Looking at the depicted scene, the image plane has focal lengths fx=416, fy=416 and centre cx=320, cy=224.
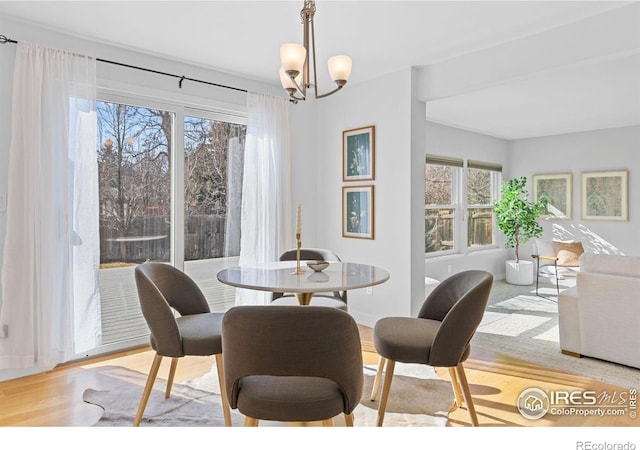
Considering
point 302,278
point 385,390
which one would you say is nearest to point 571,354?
point 385,390

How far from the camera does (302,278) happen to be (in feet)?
7.79

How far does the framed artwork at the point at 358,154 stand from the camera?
4.08 metres

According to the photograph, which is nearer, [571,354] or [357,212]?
[571,354]

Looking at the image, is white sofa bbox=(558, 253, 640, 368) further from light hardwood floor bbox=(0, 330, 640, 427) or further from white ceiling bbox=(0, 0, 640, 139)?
white ceiling bbox=(0, 0, 640, 139)

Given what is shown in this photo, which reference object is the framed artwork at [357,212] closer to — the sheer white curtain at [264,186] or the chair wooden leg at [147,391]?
the sheer white curtain at [264,186]

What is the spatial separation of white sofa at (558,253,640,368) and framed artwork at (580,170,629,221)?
3667 mm

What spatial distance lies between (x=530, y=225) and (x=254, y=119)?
4.66 metres

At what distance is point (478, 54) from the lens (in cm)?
333

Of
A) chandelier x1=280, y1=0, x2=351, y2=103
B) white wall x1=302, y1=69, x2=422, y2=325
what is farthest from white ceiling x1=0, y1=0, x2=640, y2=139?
chandelier x1=280, y1=0, x2=351, y2=103

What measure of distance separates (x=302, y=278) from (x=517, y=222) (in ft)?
17.1

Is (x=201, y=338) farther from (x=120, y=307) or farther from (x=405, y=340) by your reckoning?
(x=120, y=307)

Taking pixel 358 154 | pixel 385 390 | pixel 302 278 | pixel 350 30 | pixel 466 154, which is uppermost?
pixel 350 30

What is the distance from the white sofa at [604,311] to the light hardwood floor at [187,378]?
1.49ft

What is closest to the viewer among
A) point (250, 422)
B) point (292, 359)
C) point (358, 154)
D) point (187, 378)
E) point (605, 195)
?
point (292, 359)
